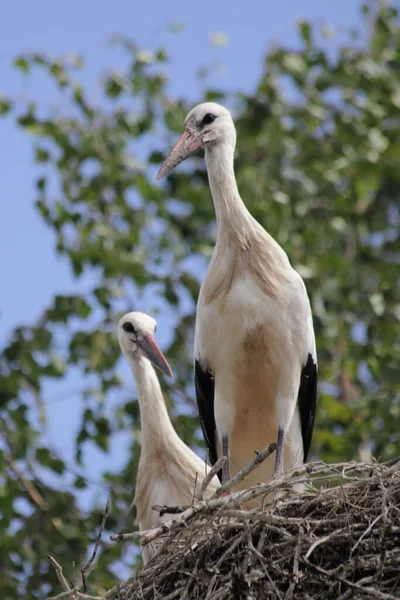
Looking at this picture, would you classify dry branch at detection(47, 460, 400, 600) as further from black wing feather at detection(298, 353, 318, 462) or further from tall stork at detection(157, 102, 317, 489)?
black wing feather at detection(298, 353, 318, 462)

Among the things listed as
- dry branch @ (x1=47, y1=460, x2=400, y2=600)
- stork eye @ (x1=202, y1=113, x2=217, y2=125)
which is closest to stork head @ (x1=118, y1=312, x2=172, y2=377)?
stork eye @ (x1=202, y1=113, x2=217, y2=125)

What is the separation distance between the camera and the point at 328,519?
14.8 ft

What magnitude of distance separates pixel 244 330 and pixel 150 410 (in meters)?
1.24

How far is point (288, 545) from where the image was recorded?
4398 millimetres

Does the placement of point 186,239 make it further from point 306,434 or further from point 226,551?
point 226,551

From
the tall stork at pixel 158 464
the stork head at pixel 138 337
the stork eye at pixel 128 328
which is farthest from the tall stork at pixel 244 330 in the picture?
the stork eye at pixel 128 328

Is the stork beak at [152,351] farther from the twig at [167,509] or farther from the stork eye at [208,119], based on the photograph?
the twig at [167,509]

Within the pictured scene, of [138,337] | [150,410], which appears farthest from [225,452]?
[138,337]

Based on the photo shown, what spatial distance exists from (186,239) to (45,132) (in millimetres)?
1269

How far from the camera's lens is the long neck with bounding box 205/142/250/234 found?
5630 mm

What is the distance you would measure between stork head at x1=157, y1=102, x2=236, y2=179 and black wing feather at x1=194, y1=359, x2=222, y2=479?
926mm

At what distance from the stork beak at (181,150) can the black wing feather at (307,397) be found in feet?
3.39

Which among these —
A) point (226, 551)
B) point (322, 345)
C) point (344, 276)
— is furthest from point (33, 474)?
point (226, 551)

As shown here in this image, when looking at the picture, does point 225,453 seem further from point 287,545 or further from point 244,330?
point 287,545
